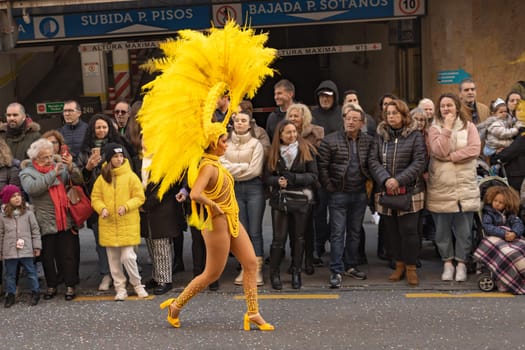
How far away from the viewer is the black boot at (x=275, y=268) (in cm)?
888

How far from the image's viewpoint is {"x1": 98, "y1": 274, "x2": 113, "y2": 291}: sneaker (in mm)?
9148

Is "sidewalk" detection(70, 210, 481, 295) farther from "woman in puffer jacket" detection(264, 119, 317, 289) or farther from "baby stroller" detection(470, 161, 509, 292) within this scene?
"woman in puffer jacket" detection(264, 119, 317, 289)

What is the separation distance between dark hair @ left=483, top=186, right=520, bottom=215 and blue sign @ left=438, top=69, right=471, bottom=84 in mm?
5490

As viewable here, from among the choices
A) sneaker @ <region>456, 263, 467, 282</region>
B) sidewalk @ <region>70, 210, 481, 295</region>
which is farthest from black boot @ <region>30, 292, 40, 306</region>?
sneaker @ <region>456, 263, 467, 282</region>

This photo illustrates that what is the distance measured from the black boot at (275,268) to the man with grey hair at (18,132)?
2.90 m

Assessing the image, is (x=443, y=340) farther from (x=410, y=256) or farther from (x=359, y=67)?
(x=359, y=67)

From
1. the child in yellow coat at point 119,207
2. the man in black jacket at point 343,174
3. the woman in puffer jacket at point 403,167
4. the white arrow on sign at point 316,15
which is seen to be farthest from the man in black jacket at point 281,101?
the white arrow on sign at point 316,15

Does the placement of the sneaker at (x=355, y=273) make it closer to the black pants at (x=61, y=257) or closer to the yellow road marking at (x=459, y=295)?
A: the yellow road marking at (x=459, y=295)

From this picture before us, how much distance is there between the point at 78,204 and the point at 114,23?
6640mm

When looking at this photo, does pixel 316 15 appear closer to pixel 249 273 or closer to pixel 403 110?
pixel 403 110

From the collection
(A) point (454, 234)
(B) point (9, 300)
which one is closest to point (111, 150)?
(B) point (9, 300)

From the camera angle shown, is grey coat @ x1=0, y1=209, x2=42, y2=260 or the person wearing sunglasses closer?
grey coat @ x1=0, y1=209, x2=42, y2=260

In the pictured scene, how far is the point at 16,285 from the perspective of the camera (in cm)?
879

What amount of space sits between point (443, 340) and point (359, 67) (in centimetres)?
858
